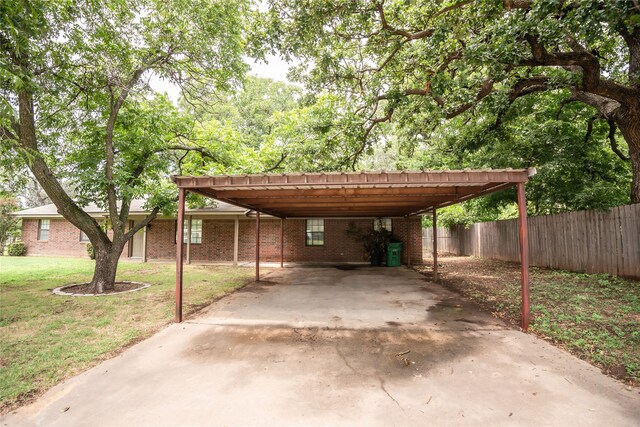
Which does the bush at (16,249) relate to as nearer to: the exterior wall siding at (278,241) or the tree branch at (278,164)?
the exterior wall siding at (278,241)

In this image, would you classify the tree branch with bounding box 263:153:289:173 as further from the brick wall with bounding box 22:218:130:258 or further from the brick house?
the brick wall with bounding box 22:218:130:258

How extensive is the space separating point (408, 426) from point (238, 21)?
998 cm

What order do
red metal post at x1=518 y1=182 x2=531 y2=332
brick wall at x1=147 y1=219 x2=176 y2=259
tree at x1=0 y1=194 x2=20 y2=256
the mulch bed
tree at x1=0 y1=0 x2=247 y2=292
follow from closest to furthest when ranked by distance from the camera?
red metal post at x1=518 y1=182 x2=531 y2=332 → tree at x1=0 y1=0 x2=247 y2=292 → the mulch bed → brick wall at x1=147 y1=219 x2=176 y2=259 → tree at x1=0 y1=194 x2=20 y2=256

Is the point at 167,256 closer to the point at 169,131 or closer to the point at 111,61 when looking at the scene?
the point at 169,131

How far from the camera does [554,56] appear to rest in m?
7.32

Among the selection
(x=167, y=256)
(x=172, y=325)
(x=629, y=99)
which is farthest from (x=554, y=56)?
(x=167, y=256)

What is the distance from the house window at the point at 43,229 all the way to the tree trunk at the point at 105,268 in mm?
13368

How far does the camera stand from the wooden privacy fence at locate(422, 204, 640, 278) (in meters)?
7.67

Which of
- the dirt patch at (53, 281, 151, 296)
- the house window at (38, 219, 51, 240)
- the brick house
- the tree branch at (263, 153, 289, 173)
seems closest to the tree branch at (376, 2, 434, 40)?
the tree branch at (263, 153, 289, 173)

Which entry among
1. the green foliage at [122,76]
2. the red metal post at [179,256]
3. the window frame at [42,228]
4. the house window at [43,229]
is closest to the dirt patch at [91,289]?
the green foliage at [122,76]

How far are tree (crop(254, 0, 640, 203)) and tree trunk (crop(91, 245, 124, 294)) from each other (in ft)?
22.2

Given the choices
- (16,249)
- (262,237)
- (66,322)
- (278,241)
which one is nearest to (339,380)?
(66,322)

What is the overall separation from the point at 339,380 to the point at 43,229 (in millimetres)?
21507

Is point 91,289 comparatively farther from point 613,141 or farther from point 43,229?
point 613,141
